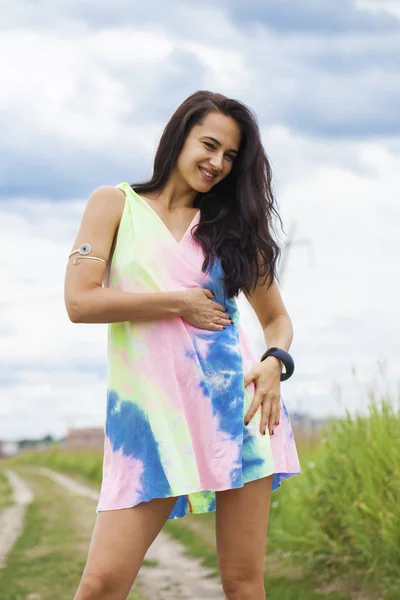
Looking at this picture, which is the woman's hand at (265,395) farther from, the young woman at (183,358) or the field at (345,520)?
the field at (345,520)

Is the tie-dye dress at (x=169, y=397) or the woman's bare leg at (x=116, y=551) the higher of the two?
the tie-dye dress at (x=169, y=397)

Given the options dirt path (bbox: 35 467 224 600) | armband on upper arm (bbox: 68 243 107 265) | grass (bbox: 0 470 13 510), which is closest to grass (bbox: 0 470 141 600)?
dirt path (bbox: 35 467 224 600)

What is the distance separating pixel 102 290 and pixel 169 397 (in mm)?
359

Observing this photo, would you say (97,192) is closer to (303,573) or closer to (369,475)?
(369,475)

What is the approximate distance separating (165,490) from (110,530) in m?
0.18

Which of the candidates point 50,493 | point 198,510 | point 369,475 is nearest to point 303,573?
point 369,475

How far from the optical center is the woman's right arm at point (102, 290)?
109 inches

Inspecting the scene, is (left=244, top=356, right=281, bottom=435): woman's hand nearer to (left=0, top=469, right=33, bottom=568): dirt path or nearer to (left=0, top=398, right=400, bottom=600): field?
(left=0, top=398, right=400, bottom=600): field

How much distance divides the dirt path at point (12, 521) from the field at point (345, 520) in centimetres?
274

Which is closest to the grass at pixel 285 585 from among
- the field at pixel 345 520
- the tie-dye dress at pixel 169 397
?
the field at pixel 345 520

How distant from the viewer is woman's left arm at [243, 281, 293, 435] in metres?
2.88

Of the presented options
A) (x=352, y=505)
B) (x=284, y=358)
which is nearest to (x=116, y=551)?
(x=284, y=358)

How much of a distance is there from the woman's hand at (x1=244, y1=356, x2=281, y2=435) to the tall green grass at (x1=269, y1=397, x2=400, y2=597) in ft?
8.46

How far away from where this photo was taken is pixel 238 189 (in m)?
3.08
